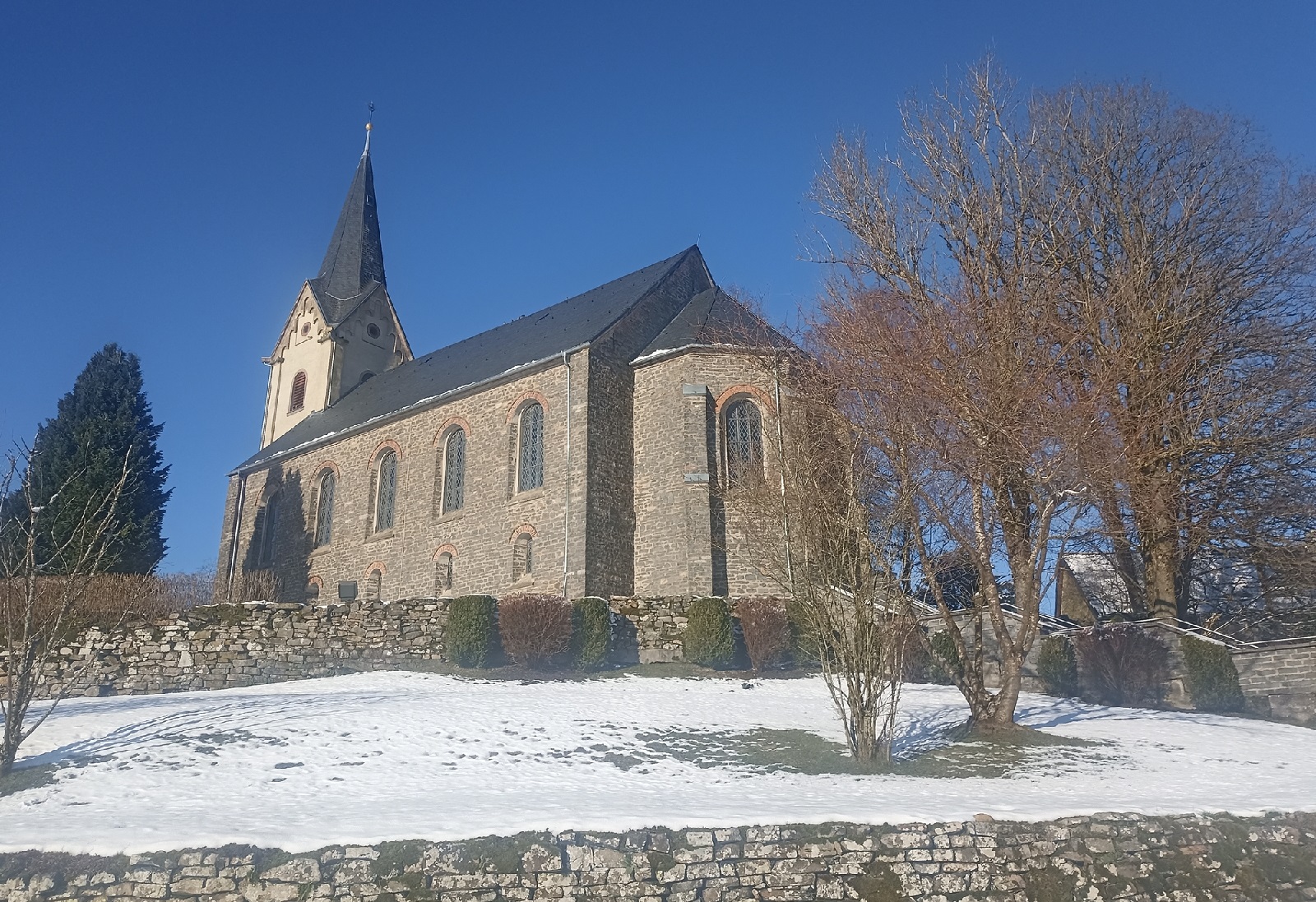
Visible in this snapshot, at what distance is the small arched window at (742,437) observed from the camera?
2139cm

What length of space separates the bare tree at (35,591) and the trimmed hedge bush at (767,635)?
10.2 meters

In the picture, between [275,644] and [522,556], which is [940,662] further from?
[275,644]

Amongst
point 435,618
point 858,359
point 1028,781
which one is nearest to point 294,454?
point 435,618

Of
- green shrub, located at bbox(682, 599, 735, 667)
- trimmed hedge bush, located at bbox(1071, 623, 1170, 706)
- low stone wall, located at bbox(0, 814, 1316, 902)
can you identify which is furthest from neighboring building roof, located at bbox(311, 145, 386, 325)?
low stone wall, located at bbox(0, 814, 1316, 902)

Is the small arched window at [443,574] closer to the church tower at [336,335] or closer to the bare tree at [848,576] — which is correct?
the bare tree at [848,576]

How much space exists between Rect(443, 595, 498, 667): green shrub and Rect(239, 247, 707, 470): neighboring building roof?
7.48 meters

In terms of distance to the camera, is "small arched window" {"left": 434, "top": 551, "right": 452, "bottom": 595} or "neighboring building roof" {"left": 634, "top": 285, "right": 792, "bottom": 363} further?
"small arched window" {"left": 434, "top": 551, "right": 452, "bottom": 595}

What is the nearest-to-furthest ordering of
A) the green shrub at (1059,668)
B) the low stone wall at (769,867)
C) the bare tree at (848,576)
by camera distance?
the low stone wall at (769,867) → the bare tree at (848,576) → the green shrub at (1059,668)

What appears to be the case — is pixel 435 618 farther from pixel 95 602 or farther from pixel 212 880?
pixel 212 880

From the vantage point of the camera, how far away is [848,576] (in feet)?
38.6

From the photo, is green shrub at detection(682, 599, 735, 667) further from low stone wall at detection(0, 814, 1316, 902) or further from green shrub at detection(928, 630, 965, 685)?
low stone wall at detection(0, 814, 1316, 902)

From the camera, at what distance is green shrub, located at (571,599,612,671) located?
1738 centimetres

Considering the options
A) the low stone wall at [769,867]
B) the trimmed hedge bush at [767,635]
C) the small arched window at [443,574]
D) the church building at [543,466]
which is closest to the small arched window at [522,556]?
the church building at [543,466]

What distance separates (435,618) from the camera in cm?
1783
